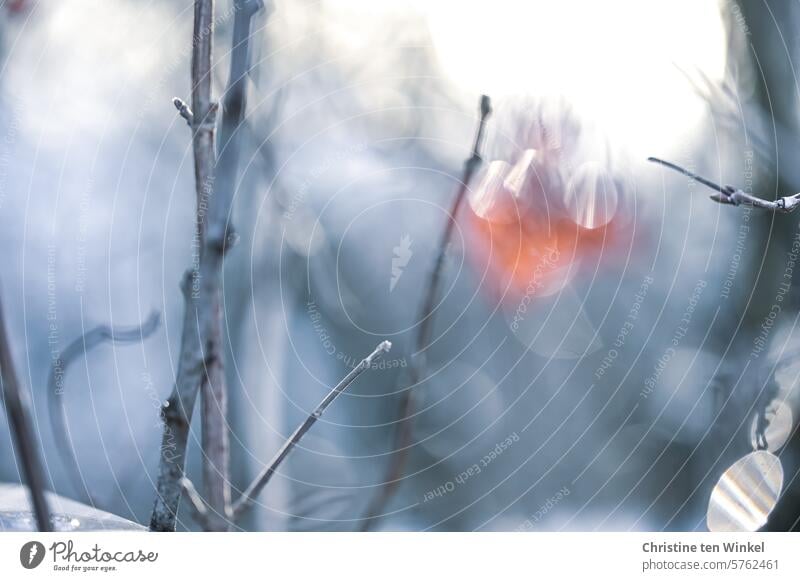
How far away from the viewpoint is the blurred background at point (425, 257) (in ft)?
2.24

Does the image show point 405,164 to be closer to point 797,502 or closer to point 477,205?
point 477,205

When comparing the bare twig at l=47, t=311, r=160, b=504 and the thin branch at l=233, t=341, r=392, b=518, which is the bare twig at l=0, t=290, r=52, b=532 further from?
the thin branch at l=233, t=341, r=392, b=518

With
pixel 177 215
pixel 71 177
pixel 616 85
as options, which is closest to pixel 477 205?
pixel 616 85

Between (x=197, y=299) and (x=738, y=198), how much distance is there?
577mm

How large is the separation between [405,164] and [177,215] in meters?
0.24

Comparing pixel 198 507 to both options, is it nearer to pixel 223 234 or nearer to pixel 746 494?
pixel 223 234

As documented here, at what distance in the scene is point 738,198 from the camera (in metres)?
0.71

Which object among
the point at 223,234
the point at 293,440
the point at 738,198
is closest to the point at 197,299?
the point at 223,234

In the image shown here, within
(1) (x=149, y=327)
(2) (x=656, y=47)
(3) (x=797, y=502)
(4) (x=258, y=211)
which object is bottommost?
(3) (x=797, y=502)

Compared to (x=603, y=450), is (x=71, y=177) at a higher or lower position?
higher

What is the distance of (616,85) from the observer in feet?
2.38

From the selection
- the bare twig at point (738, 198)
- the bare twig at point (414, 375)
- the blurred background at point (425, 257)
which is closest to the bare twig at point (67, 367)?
the blurred background at point (425, 257)

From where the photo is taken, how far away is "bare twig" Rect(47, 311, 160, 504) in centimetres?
68
